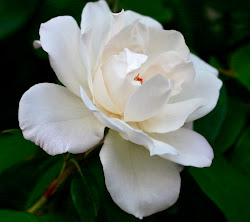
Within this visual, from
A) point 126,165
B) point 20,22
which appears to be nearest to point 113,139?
point 126,165

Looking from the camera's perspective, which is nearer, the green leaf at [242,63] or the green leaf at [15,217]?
the green leaf at [15,217]

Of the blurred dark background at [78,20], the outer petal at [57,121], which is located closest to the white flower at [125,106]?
the outer petal at [57,121]

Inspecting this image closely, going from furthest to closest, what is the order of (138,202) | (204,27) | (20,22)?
1. (204,27)
2. (20,22)
3. (138,202)

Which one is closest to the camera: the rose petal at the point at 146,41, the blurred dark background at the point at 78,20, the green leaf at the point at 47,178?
the rose petal at the point at 146,41

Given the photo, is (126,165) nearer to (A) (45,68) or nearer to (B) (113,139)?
(B) (113,139)

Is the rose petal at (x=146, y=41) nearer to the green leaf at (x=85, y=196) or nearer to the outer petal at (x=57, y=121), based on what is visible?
the outer petal at (x=57, y=121)

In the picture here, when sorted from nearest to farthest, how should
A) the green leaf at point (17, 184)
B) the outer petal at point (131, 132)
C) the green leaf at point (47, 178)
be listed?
the outer petal at point (131, 132) → the green leaf at point (47, 178) → the green leaf at point (17, 184)

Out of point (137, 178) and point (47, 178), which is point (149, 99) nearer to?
point (137, 178)
